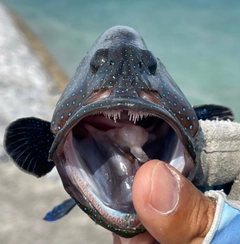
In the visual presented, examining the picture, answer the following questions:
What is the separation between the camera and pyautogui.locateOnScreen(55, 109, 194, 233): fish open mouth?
4.83 feet

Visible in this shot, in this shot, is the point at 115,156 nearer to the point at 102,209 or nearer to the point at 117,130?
the point at 117,130

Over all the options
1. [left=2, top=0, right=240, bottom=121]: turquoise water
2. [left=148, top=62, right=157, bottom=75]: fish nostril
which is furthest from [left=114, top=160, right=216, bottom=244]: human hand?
[left=2, top=0, right=240, bottom=121]: turquoise water

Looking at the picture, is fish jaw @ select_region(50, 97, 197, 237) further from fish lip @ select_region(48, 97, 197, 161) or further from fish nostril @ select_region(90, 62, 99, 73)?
fish nostril @ select_region(90, 62, 99, 73)

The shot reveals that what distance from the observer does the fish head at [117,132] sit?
1.41 meters

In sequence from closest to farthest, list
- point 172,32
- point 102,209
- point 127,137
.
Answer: point 102,209 < point 127,137 < point 172,32

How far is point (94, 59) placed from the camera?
1.76 meters

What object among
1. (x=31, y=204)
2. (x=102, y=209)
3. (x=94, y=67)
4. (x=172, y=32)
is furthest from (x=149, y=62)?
(x=172, y=32)

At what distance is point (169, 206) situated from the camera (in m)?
1.29

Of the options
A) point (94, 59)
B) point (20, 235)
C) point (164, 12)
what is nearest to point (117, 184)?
point (94, 59)

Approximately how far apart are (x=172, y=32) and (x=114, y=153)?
9.41m

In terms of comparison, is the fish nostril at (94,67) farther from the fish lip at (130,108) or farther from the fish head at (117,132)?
the fish lip at (130,108)

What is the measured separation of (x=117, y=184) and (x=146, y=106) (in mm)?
403

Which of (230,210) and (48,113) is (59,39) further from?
(230,210)

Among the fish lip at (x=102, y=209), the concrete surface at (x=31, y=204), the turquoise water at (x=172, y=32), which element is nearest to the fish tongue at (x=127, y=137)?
the fish lip at (x=102, y=209)
